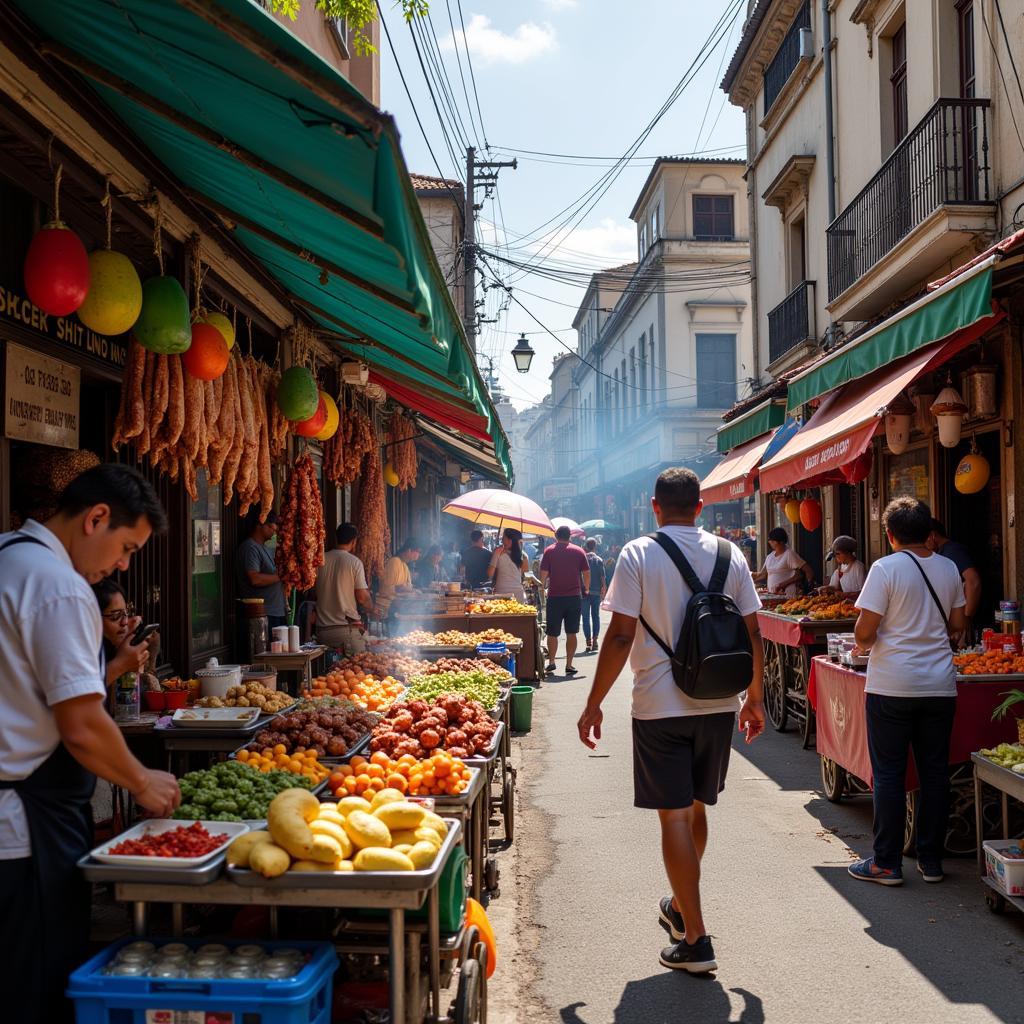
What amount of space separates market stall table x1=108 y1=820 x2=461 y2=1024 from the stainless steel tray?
42mm

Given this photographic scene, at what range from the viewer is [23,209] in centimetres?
501

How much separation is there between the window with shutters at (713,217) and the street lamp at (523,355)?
14807 millimetres

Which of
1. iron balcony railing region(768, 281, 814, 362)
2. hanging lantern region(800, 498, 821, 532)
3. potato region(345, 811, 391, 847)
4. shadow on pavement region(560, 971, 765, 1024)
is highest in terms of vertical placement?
iron balcony railing region(768, 281, 814, 362)

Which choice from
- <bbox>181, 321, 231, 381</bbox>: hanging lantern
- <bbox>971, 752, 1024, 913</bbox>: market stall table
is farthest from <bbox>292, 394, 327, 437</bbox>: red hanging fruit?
<bbox>971, 752, 1024, 913</bbox>: market stall table

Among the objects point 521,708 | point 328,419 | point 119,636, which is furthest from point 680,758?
point 521,708

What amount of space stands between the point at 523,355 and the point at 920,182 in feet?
48.6

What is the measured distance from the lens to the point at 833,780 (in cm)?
745

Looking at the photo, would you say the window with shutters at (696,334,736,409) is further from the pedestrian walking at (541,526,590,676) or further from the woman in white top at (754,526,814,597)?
the woman in white top at (754,526,814,597)

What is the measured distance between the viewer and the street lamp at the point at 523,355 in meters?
25.1

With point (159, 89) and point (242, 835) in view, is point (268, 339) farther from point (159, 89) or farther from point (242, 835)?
point (242, 835)

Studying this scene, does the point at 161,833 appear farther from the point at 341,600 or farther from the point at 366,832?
the point at 341,600

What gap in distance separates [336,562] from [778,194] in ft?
41.8

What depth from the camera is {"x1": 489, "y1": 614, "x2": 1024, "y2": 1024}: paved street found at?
4.20 metres

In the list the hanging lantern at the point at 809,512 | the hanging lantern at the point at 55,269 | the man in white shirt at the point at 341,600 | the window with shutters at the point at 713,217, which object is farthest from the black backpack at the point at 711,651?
the window with shutters at the point at 713,217
